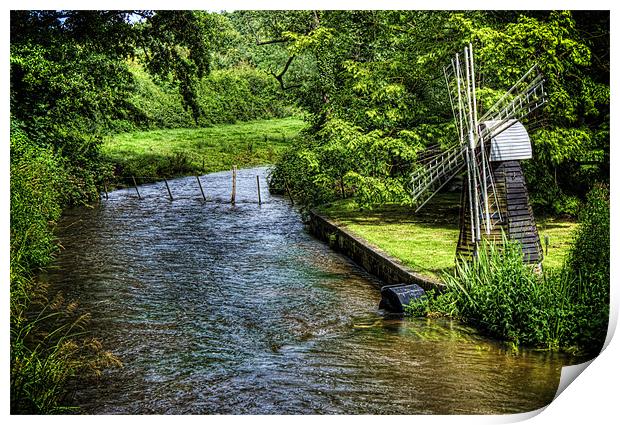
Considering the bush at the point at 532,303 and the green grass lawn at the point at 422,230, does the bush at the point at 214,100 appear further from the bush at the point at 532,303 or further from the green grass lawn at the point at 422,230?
the bush at the point at 532,303

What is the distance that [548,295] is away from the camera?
794 centimetres

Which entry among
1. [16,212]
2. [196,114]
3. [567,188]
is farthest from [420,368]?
[196,114]

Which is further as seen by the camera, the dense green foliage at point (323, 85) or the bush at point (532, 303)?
the dense green foliage at point (323, 85)

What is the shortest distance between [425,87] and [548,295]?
7195 millimetres

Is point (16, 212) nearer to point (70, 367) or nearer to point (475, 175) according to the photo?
point (70, 367)

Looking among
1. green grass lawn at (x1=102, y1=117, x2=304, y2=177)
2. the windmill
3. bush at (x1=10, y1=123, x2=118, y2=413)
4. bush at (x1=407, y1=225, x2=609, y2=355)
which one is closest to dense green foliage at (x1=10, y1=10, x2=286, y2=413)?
bush at (x1=10, y1=123, x2=118, y2=413)

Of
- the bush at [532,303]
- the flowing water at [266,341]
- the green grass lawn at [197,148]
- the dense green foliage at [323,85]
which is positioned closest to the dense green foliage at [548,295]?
the bush at [532,303]

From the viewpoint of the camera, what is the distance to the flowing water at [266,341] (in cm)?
664

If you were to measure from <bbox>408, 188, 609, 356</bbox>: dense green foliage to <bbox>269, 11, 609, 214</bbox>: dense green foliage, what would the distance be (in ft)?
12.9

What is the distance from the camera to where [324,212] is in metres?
16.2

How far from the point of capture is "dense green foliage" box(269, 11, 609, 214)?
1209 centimetres

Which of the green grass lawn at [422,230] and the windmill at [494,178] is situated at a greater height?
the windmill at [494,178]

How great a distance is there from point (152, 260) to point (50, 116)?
118 inches

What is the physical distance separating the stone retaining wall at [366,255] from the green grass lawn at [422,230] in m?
0.18
